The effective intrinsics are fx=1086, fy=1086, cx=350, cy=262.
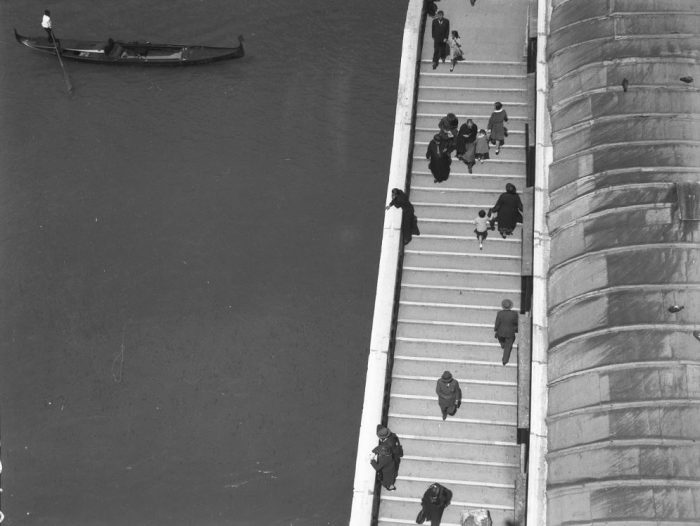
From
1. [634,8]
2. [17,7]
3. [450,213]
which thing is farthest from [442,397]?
[17,7]

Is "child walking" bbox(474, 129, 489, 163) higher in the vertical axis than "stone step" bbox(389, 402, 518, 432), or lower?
higher

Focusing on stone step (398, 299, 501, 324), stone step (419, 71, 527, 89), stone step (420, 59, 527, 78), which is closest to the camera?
stone step (398, 299, 501, 324)

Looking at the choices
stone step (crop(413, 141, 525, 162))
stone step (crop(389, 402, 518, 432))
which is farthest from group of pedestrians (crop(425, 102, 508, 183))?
stone step (crop(389, 402, 518, 432))

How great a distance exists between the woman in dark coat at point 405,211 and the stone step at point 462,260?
1.50ft

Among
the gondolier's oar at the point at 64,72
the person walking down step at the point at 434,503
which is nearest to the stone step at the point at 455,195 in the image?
the person walking down step at the point at 434,503

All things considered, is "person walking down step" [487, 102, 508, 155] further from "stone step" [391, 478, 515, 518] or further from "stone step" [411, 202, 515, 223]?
"stone step" [391, 478, 515, 518]

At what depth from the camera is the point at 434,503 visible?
19.5 meters

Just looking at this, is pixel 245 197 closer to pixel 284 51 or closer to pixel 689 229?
pixel 284 51

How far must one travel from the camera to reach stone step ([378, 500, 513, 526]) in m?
20.4

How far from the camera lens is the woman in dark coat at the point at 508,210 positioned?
874 inches

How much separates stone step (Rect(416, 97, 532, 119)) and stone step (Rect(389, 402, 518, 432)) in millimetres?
7162

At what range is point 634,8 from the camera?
22141mm

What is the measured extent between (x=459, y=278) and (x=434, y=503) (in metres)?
5.27

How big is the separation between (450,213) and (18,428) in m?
11.1
